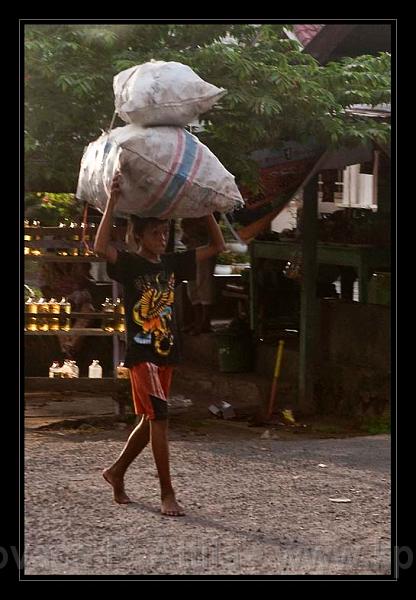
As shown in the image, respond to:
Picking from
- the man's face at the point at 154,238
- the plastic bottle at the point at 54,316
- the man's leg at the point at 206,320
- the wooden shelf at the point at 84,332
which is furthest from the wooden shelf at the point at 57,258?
the man's face at the point at 154,238

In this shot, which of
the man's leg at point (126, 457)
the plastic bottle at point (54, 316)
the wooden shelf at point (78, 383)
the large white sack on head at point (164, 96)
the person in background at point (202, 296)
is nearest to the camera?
the large white sack on head at point (164, 96)

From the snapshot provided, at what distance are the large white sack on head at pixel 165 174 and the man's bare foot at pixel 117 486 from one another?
4.60ft

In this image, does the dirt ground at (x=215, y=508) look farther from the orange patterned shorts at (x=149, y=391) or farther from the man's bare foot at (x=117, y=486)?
the orange patterned shorts at (x=149, y=391)

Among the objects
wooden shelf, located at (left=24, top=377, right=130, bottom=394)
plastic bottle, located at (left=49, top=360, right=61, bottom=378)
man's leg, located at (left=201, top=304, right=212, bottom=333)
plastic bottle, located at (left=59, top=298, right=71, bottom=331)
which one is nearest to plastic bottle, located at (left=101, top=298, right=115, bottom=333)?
plastic bottle, located at (left=59, top=298, right=71, bottom=331)

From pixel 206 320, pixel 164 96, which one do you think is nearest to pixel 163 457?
pixel 164 96

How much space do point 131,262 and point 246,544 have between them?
4.86 ft

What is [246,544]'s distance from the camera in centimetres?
567

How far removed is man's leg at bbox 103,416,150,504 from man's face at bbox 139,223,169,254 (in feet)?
2.81

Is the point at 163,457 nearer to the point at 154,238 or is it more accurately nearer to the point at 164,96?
the point at 154,238

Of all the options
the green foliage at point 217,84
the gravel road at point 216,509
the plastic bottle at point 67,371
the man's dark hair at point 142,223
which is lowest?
the gravel road at point 216,509

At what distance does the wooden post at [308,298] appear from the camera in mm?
9500

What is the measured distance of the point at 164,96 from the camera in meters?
5.84

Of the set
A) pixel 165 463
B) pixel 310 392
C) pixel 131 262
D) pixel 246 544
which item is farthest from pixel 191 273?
pixel 310 392
